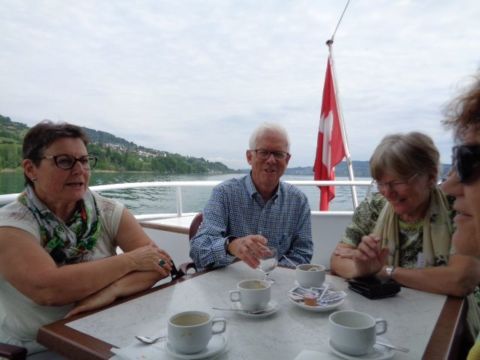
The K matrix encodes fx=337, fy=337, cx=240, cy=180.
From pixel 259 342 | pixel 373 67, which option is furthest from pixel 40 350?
pixel 373 67

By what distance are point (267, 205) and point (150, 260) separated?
90cm

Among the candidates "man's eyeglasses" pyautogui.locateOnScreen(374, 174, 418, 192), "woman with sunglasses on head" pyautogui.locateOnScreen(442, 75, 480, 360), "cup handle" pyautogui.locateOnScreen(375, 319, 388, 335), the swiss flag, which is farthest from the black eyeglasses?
the swiss flag

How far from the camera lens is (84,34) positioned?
25.3 feet

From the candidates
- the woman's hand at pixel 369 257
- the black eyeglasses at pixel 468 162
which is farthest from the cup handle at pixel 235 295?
the black eyeglasses at pixel 468 162

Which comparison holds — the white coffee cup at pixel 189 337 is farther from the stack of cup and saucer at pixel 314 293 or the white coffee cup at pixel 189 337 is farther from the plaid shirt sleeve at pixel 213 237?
the plaid shirt sleeve at pixel 213 237

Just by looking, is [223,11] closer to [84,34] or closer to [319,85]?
[319,85]

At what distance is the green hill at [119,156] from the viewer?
5.36ft

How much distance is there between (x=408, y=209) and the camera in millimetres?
1659

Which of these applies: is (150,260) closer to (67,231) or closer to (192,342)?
(67,231)

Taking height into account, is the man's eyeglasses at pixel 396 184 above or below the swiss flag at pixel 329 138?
below

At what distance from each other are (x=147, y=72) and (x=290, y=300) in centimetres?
1020

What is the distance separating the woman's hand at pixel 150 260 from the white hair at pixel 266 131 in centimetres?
100

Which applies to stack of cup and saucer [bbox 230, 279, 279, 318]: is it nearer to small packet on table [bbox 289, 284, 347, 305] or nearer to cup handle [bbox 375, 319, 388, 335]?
small packet on table [bbox 289, 284, 347, 305]

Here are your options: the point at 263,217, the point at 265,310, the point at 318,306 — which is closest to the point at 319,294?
the point at 318,306
